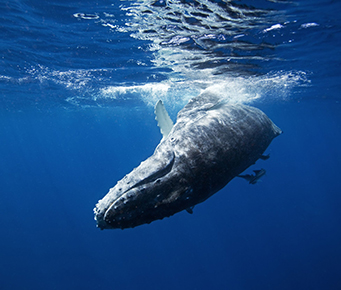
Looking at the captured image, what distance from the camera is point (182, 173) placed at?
3240mm

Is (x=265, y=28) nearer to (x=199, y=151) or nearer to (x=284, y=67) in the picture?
(x=284, y=67)

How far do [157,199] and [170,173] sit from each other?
17.1 inches

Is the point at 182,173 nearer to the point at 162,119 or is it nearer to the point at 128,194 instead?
the point at 128,194

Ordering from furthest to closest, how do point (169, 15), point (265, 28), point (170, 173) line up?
1. point (265, 28)
2. point (169, 15)
3. point (170, 173)

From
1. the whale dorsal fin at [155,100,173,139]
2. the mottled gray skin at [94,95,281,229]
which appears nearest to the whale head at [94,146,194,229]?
the mottled gray skin at [94,95,281,229]

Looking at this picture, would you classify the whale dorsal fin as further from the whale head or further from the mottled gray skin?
the whale head

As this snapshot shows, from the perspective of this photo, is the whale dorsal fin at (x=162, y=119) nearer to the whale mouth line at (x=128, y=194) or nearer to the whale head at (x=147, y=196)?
the whale head at (x=147, y=196)

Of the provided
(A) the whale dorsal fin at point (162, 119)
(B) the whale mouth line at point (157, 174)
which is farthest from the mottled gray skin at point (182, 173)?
(A) the whale dorsal fin at point (162, 119)

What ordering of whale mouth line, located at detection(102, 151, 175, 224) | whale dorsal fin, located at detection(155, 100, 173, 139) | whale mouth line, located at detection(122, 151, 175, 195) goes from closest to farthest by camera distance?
1. whale mouth line, located at detection(102, 151, 175, 224)
2. whale mouth line, located at detection(122, 151, 175, 195)
3. whale dorsal fin, located at detection(155, 100, 173, 139)

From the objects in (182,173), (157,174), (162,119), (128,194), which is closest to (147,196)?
(128,194)

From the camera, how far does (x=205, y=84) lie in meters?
20.6

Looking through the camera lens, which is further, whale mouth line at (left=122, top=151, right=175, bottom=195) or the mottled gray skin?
whale mouth line at (left=122, top=151, right=175, bottom=195)

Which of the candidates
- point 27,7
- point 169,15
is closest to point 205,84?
point 169,15

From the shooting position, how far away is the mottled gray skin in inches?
117
